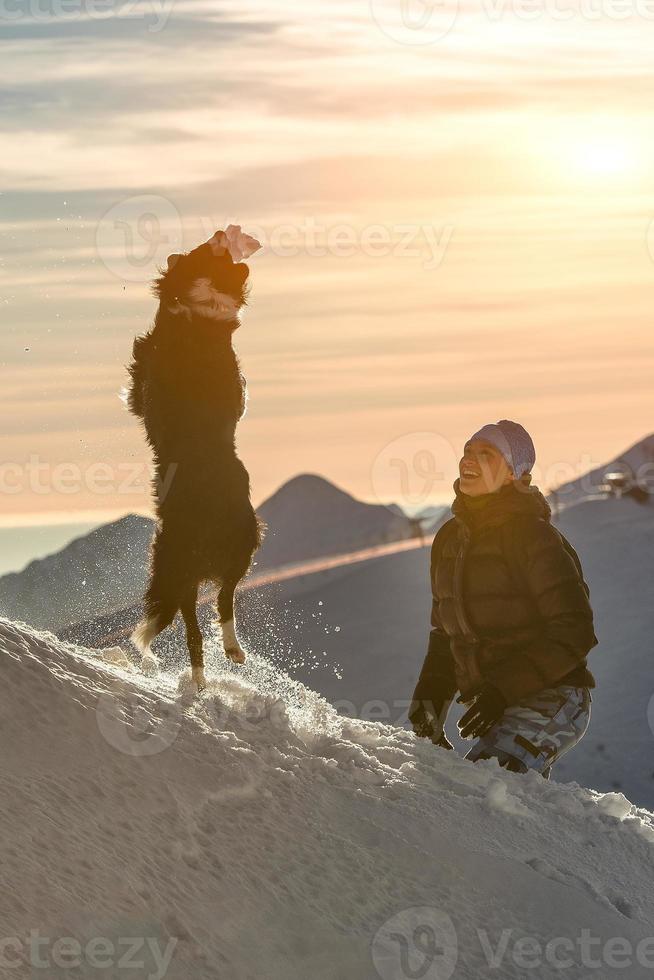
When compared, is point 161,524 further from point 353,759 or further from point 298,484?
point 298,484

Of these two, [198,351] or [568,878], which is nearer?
[568,878]

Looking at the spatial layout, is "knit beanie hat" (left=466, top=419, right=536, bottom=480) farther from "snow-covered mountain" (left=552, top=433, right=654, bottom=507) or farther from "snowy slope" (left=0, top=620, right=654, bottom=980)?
"snow-covered mountain" (left=552, top=433, right=654, bottom=507)

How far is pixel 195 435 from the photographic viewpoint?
7434 millimetres

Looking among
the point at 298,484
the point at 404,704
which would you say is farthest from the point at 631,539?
the point at 298,484

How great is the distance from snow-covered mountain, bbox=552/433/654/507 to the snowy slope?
72.0ft

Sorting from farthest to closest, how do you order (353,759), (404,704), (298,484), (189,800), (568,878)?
(298,484) → (404,704) → (353,759) → (568,878) → (189,800)

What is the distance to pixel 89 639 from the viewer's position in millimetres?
9570

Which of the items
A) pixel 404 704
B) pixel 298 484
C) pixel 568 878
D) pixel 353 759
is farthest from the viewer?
pixel 298 484

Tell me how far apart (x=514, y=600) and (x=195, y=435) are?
1.78 m

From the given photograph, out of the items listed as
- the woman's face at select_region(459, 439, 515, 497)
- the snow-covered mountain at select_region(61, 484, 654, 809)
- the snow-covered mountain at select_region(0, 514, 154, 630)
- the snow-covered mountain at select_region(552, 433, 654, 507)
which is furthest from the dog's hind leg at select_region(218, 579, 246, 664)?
the snow-covered mountain at select_region(552, 433, 654, 507)

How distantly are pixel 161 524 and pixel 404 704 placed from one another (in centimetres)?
1216

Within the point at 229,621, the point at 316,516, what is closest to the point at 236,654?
the point at 229,621

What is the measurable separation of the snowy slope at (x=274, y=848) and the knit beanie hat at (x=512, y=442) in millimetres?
1418

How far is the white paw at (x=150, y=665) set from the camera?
768 cm
